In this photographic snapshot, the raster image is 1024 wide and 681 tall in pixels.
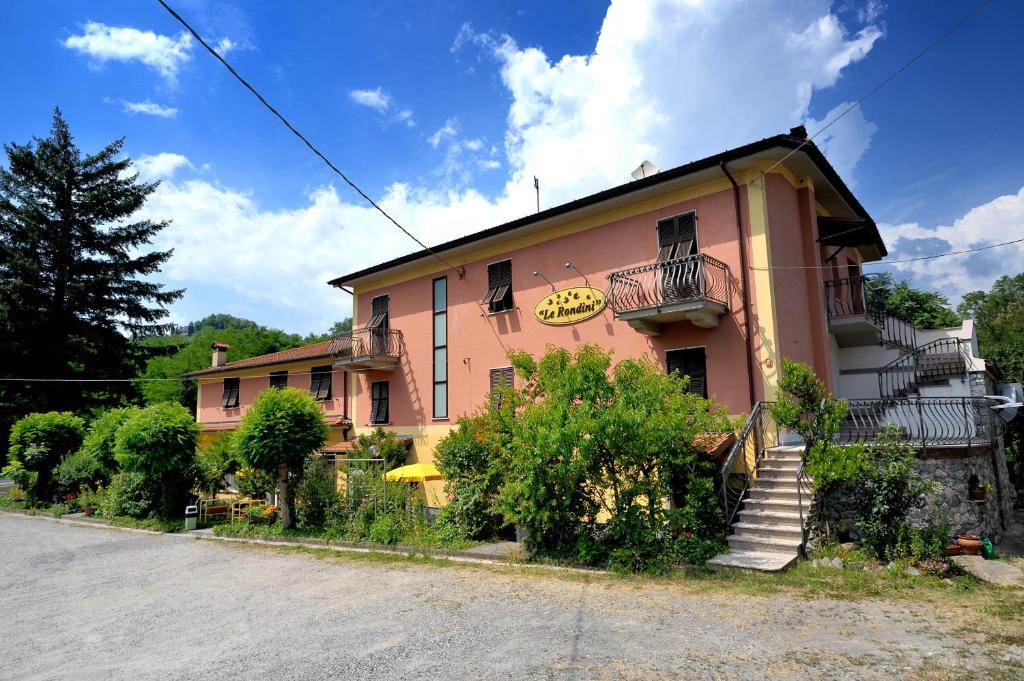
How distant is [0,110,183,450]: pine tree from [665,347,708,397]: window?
32000 mm

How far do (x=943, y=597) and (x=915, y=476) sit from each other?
6.46 feet

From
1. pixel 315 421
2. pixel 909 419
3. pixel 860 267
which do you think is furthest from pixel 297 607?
pixel 860 267

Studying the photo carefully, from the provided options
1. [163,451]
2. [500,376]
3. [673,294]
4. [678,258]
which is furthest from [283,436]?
[678,258]

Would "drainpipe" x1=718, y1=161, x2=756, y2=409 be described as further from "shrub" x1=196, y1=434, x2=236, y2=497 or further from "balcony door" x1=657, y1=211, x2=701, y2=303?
"shrub" x1=196, y1=434, x2=236, y2=497

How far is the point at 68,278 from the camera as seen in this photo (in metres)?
31.7

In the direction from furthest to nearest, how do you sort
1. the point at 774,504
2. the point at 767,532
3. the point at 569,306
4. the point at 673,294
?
A: the point at 569,306 → the point at 673,294 → the point at 774,504 → the point at 767,532

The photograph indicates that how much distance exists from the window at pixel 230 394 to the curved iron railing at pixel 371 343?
1005 centimetres

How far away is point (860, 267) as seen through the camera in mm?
17812

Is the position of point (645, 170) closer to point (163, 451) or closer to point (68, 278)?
point (163, 451)

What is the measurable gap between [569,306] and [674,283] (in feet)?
10.1

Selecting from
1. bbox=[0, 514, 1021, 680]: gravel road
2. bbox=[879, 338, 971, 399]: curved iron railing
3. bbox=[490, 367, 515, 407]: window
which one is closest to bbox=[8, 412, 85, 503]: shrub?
bbox=[0, 514, 1021, 680]: gravel road

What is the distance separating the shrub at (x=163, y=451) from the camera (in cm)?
1708

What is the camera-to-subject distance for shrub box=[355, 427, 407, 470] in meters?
17.0

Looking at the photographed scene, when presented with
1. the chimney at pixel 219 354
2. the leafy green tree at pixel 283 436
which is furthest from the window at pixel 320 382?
the chimney at pixel 219 354
